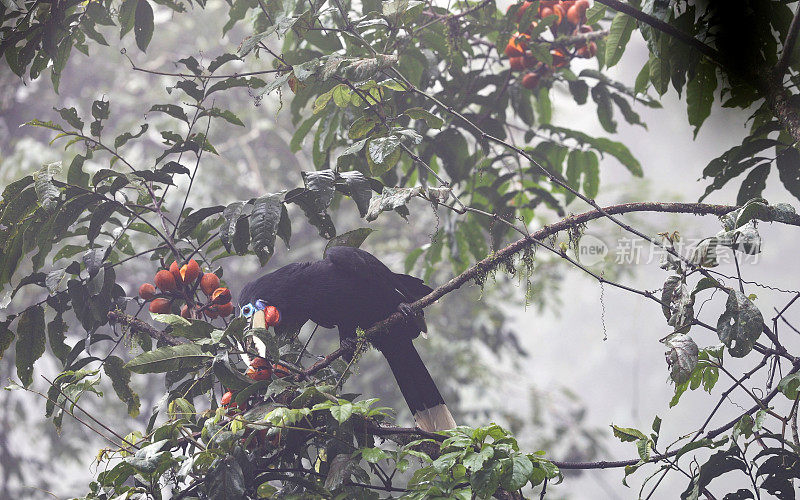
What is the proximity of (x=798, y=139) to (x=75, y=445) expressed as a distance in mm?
6597

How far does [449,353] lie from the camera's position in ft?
17.8

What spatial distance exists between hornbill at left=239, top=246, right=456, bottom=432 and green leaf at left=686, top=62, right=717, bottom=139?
83cm

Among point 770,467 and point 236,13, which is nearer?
point 770,467

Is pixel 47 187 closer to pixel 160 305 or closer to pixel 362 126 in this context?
pixel 160 305

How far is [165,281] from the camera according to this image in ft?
4.75

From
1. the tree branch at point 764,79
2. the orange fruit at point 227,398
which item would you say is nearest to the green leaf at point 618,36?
the tree branch at point 764,79

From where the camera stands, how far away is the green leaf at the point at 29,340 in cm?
148

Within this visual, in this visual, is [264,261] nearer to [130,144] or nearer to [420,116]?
[420,116]

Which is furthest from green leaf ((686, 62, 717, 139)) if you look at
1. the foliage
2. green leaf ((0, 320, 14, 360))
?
green leaf ((0, 320, 14, 360))

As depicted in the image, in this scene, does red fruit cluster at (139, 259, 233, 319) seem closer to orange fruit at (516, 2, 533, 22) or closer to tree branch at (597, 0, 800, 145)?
tree branch at (597, 0, 800, 145)

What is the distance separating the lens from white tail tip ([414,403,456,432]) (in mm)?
1749

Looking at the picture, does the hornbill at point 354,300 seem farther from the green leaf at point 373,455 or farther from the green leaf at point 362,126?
the green leaf at point 373,455

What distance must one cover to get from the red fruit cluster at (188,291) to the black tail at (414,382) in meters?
0.51

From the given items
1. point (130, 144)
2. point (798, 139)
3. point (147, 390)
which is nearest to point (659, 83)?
point (798, 139)
